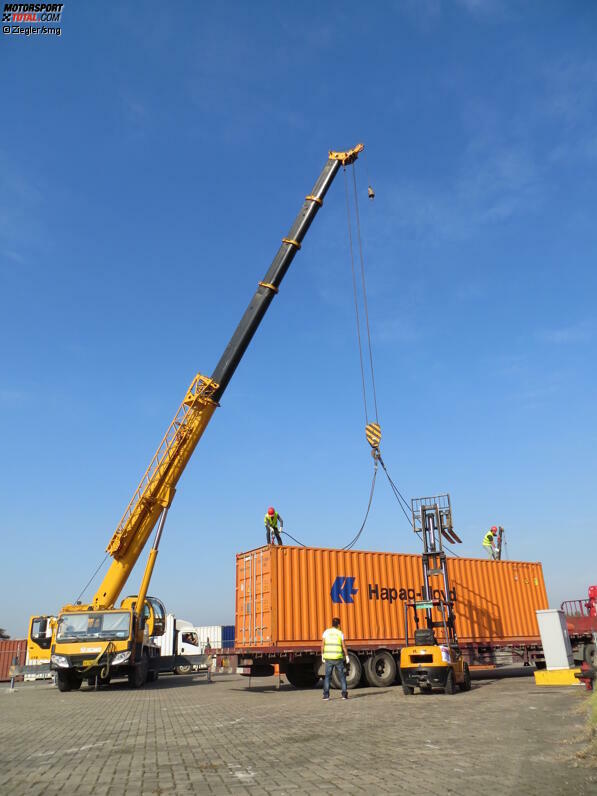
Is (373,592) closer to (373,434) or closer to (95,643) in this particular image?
(373,434)

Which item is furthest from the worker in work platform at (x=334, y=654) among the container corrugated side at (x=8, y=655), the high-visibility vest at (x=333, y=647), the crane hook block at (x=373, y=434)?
the container corrugated side at (x=8, y=655)

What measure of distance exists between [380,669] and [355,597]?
178 cm

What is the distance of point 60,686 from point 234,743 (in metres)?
11.5

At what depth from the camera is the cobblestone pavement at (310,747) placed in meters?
4.93

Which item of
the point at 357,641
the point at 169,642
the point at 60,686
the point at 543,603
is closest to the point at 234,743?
the point at 357,641

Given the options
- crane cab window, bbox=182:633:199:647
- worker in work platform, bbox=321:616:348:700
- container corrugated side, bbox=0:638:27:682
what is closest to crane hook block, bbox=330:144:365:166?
worker in work platform, bbox=321:616:348:700

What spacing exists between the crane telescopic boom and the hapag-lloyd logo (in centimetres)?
517

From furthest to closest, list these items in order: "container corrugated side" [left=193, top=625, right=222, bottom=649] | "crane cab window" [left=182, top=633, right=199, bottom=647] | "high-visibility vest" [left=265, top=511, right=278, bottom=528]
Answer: "container corrugated side" [left=193, top=625, right=222, bottom=649]
"crane cab window" [left=182, top=633, right=199, bottom=647]
"high-visibility vest" [left=265, top=511, right=278, bottom=528]

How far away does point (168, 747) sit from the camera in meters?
6.73

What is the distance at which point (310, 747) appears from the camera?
21.2 feet

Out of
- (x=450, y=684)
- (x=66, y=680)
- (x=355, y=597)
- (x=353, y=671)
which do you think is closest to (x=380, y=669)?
(x=353, y=671)

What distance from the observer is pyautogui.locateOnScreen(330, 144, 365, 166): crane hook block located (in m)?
18.1

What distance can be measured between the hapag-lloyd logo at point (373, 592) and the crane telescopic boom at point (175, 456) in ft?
16.9

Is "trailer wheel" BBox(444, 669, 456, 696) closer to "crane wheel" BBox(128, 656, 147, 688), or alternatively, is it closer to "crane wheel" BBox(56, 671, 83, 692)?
"crane wheel" BBox(128, 656, 147, 688)
